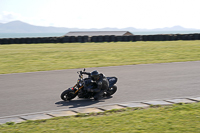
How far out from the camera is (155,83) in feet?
33.8

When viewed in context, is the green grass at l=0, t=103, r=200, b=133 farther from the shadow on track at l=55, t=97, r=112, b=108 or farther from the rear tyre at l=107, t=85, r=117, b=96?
the rear tyre at l=107, t=85, r=117, b=96

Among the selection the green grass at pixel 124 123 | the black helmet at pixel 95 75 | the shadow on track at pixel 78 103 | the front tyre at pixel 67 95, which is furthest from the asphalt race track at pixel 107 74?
the green grass at pixel 124 123

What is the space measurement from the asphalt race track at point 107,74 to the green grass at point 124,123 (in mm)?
1139

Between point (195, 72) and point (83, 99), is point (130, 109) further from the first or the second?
point (195, 72)

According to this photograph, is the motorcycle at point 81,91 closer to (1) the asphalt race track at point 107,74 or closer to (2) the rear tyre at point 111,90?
(2) the rear tyre at point 111,90

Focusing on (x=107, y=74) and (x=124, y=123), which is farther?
(x=107, y=74)

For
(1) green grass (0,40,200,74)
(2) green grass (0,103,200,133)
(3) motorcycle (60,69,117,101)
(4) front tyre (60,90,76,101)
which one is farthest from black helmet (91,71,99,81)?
(1) green grass (0,40,200,74)

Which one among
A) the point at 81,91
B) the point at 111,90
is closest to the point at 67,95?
the point at 81,91

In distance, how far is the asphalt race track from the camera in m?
7.78

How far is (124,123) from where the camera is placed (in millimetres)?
5844

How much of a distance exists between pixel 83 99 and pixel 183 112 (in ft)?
9.47

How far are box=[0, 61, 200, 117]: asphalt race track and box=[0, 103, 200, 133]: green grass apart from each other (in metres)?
1.14

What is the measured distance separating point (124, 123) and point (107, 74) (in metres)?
6.73

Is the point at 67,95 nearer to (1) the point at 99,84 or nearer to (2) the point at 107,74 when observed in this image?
(1) the point at 99,84
